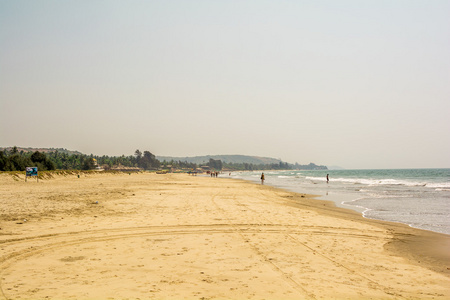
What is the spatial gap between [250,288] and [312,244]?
4526 millimetres

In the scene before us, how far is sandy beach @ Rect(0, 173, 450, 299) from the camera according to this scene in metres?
5.96

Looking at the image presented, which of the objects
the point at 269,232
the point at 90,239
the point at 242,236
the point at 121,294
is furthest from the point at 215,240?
the point at 121,294

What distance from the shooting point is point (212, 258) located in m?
8.06

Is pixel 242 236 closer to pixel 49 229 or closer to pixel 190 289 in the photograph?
pixel 190 289

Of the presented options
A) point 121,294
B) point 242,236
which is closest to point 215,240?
point 242,236

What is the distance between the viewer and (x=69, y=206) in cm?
1670

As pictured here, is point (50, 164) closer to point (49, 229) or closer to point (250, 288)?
point (49, 229)

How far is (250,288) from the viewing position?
239 inches

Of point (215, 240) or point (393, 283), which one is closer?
point (393, 283)

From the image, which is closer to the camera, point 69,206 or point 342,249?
point 342,249

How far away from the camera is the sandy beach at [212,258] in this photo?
19.6 ft

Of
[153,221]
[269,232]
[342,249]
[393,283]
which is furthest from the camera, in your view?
[153,221]

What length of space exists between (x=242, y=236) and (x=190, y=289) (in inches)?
196

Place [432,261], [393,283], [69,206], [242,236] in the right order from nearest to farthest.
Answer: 1. [393,283]
2. [432,261]
3. [242,236]
4. [69,206]
